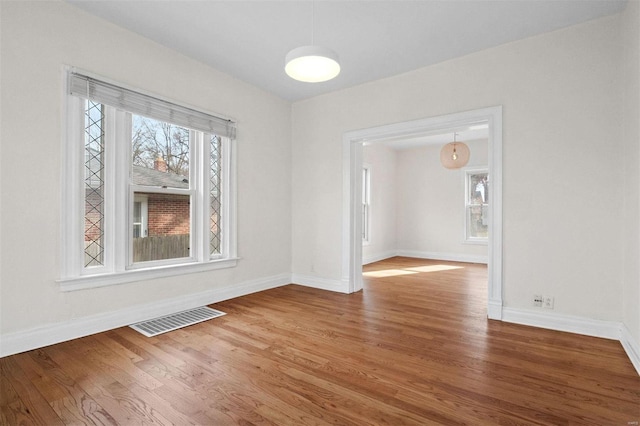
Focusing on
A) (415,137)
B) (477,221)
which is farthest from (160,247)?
(477,221)

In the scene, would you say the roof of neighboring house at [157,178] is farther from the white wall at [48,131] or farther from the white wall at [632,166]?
the white wall at [632,166]

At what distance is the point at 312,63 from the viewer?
222 cm

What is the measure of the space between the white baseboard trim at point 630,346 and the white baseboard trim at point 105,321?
12.4 feet

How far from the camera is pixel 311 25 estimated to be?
9.52ft

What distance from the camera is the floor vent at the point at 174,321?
2897 mm

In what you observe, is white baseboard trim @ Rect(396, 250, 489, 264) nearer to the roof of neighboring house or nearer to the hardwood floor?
the hardwood floor

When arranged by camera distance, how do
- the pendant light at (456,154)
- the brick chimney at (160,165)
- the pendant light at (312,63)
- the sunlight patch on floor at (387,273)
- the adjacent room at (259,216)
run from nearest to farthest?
the adjacent room at (259,216) → the pendant light at (312,63) → the brick chimney at (160,165) → the pendant light at (456,154) → the sunlight patch on floor at (387,273)

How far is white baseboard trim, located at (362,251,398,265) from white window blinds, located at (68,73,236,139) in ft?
13.5

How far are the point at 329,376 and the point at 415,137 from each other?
313 centimetres

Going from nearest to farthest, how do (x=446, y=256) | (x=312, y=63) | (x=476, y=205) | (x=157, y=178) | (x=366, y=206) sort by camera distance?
(x=312, y=63), (x=157, y=178), (x=366, y=206), (x=476, y=205), (x=446, y=256)

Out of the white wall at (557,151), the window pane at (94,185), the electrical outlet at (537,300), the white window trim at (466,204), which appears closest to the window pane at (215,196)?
the window pane at (94,185)

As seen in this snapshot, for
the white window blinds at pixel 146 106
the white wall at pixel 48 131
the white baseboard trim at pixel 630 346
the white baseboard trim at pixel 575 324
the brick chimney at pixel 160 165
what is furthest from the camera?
the brick chimney at pixel 160 165

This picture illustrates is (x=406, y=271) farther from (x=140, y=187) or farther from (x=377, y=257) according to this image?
(x=140, y=187)

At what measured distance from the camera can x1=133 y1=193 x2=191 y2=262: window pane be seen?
325 cm
